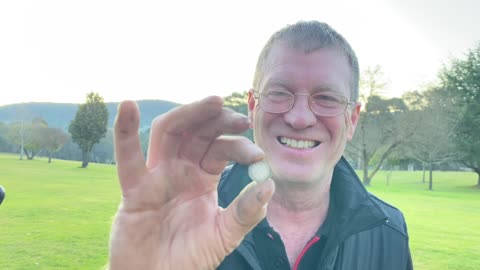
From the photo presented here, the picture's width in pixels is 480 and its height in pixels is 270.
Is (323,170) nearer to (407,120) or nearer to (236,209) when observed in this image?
(236,209)

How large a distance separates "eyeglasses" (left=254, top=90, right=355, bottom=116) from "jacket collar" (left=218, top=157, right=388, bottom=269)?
34cm

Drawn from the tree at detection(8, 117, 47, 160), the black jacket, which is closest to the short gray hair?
the black jacket

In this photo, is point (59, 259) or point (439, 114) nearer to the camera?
point (59, 259)

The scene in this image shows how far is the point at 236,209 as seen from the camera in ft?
4.66

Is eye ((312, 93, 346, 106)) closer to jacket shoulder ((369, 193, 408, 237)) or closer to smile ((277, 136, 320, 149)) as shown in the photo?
smile ((277, 136, 320, 149))

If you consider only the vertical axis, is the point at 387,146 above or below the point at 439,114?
below

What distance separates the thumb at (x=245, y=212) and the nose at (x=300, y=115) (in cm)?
74

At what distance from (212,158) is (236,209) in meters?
0.19

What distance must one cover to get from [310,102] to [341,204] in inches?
25.0

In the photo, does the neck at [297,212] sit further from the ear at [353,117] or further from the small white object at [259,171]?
the small white object at [259,171]

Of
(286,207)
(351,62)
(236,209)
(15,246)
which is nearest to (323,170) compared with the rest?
(286,207)

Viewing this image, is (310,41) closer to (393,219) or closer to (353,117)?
(353,117)

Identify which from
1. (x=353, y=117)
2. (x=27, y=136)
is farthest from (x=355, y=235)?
(x=27, y=136)

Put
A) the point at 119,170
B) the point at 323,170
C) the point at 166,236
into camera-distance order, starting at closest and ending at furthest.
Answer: the point at 119,170
the point at 166,236
the point at 323,170
